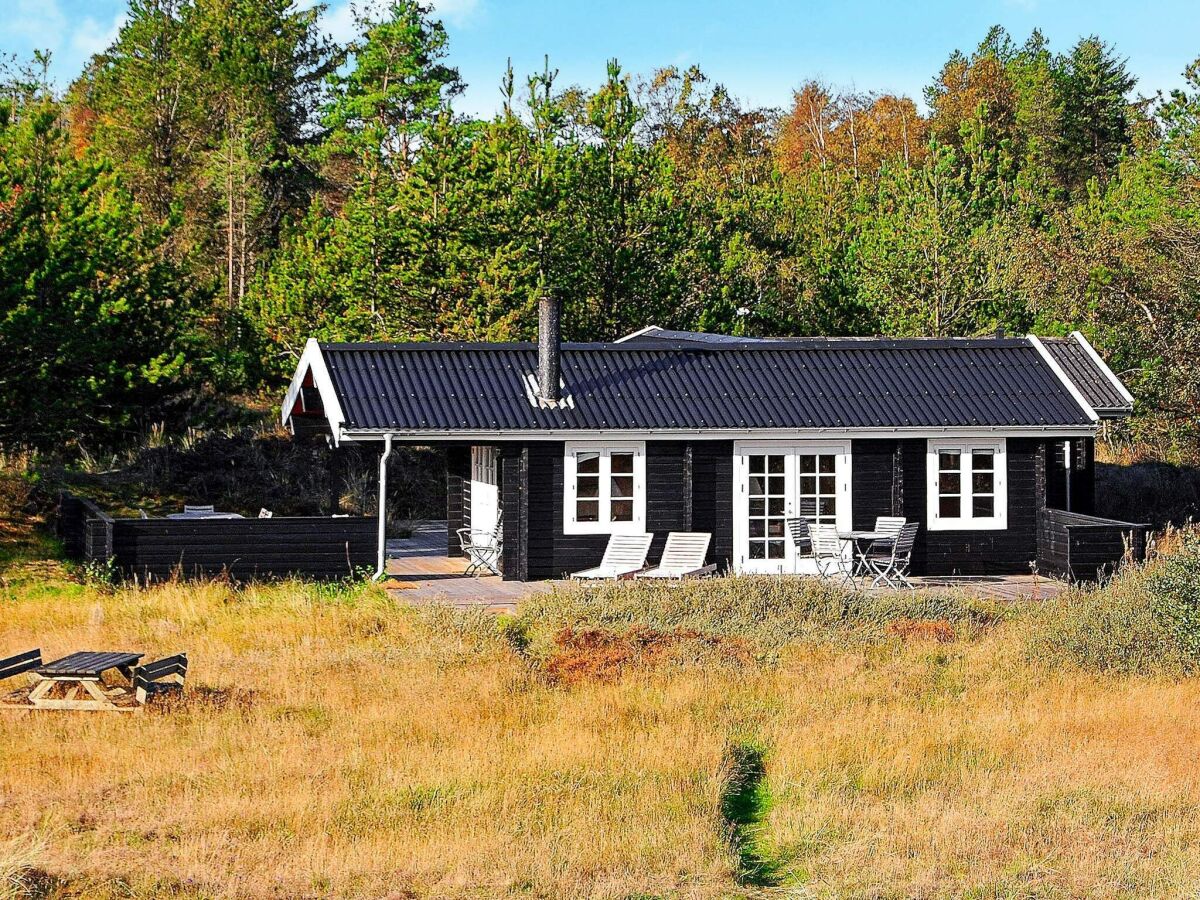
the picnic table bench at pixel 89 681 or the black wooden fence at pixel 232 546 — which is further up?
the black wooden fence at pixel 232 546

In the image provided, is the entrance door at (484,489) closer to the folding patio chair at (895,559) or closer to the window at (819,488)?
the window at (819,488)

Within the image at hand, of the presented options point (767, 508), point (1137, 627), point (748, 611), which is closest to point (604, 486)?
point (767, 508)

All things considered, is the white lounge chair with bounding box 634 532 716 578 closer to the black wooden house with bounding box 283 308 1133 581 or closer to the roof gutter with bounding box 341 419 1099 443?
the black wooden house with bounding box 283 308 1133 581

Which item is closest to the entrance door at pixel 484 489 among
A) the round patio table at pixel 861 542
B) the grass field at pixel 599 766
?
the round patio table at pixel 861 542

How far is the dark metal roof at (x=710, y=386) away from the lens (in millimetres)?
19703

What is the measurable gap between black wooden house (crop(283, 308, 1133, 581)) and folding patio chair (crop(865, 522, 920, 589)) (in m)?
0.55

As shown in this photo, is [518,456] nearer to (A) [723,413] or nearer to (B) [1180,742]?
(A) [723,413]

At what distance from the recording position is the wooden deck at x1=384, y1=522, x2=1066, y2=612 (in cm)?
1800

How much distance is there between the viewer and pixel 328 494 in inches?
1115

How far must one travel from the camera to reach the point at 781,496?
66.2 ft

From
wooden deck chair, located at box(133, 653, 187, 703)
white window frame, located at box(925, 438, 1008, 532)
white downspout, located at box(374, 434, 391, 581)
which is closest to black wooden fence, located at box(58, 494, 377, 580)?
white downspout, located at box(374, 434, 391, 581)

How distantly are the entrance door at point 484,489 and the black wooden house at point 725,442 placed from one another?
86 mm

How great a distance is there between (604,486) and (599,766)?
9646 mm

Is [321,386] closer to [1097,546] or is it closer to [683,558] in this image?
[683,558]
